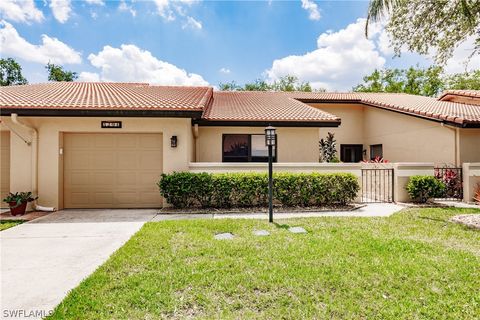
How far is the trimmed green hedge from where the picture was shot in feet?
29.1

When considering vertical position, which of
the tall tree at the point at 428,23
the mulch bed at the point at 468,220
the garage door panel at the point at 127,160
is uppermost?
the tall tree at the point at 428,23

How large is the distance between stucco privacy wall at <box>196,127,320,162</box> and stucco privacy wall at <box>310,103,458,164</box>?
561 centimetres

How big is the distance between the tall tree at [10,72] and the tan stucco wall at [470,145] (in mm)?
44864

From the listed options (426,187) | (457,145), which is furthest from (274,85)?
(426,187)

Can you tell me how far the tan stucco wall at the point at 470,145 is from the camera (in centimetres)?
1139

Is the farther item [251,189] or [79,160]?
[79,160]

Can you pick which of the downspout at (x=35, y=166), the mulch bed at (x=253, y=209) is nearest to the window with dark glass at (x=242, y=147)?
the mulch bed at (x=253, y=209)

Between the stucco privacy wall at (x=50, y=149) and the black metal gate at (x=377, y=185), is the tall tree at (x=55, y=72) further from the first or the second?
A: the black metal gate at (x=377, y=185)

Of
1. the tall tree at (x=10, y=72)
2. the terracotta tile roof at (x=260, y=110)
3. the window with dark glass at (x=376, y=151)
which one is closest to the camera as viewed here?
the terracotta tile roof at (x=260, y=110)

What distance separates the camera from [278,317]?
295cm

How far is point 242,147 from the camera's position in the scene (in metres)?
12.1

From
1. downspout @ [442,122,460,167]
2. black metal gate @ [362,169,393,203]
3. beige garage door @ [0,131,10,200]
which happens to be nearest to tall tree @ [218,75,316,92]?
downspout @ [442,122,460,167]

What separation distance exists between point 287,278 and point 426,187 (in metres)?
8.38

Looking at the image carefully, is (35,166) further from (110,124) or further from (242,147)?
(242,147)
